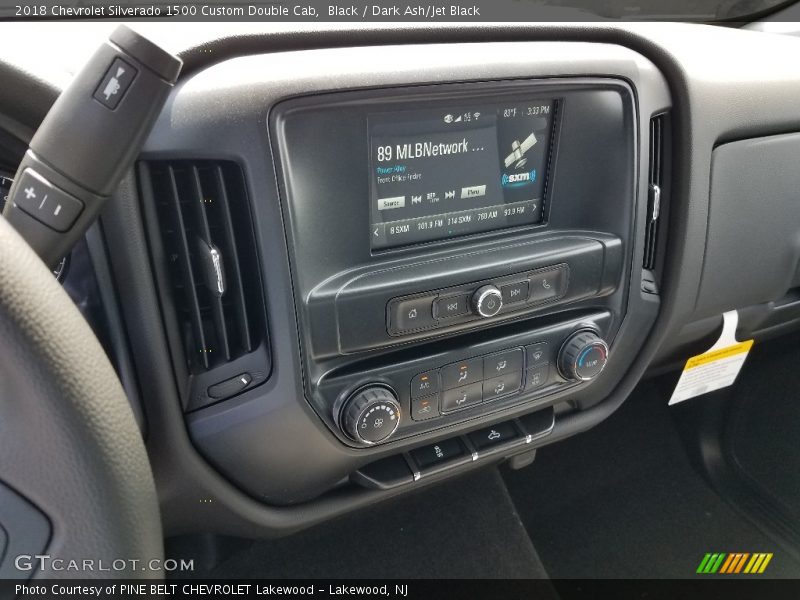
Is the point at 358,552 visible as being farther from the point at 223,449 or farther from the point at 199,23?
the point at 199,23

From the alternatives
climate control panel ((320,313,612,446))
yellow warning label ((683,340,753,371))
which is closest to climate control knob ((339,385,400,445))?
climate control panel ((320,313,612,446))

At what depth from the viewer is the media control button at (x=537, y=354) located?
3.18 feet

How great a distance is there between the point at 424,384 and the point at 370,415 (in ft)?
0.30

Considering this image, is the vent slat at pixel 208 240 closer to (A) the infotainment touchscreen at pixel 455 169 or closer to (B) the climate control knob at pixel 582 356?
(A) the infotainment touchscreen at pixel 455 169

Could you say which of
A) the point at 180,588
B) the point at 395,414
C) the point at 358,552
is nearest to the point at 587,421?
the point at 395,414

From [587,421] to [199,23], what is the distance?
787mm

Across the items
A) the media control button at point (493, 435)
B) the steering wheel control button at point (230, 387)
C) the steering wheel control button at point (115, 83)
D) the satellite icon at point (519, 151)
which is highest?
the steering wheel control button at point (115, 83)

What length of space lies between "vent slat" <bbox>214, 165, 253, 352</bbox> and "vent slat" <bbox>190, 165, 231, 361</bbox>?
0.02m

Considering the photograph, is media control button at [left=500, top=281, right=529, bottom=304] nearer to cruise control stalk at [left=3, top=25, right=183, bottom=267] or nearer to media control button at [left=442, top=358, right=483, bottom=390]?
media control button at [left=442, top=358, right=483, bottom=390]

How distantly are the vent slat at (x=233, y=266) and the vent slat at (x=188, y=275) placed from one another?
0.04 m

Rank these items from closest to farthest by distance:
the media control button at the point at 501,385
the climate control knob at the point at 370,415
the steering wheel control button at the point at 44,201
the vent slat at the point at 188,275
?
1. the steering wheel control button at the point at 44,201
2. the vent slat at the point at 188,275
3. the climate control knob at the point at 370,415
4. the media control button at the point at 501,385

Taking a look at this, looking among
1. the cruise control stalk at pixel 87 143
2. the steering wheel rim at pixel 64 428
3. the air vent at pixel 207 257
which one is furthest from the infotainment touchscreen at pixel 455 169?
the steering wheel rim at pixel 64 428

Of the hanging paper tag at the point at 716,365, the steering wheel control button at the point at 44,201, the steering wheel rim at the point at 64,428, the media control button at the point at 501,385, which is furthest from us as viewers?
the hanging paper tag at the point at 716,365

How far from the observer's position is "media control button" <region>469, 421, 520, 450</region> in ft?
3.35
